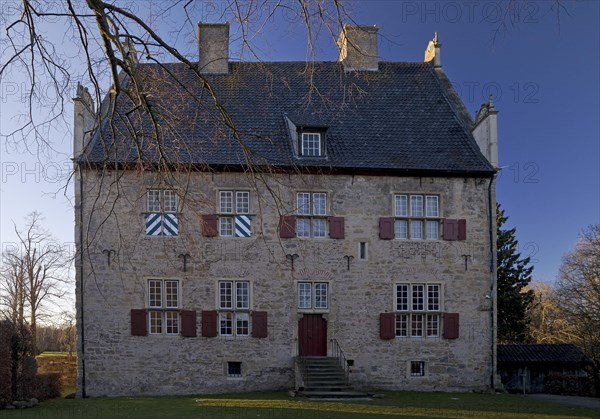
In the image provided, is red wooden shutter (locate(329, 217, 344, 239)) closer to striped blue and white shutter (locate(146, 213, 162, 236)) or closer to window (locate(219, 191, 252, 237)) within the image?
window (locate(219, 191, 252, 237))

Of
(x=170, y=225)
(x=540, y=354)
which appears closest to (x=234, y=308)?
(x=170, y=225)

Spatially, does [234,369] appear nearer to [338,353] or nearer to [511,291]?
[338,353]

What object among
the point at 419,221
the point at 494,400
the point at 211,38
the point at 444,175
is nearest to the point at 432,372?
the point at 494,400

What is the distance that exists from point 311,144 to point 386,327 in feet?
21.2

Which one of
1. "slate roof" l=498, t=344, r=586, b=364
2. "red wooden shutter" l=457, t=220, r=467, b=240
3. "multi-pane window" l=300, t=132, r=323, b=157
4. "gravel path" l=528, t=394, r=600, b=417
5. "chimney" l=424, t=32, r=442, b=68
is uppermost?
"chimney" l=424, t=32, r=442, b=68

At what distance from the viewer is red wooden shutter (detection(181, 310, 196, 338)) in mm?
19922

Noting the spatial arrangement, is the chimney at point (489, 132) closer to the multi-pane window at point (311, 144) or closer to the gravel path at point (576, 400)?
the multi-pane window at point (311, 144)

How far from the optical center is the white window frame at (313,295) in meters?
20.4

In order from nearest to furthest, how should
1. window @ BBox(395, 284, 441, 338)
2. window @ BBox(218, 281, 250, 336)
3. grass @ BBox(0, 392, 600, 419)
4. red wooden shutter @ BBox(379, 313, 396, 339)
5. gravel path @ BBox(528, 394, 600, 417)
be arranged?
grass @ BBox(0, 392, 600, 419)
gravel path @ BBox(528, 394, 600, 417)
window @ BBox(218, 281, 250, 336)
red wooden shutter @ BBox(379, 313, 396, 339)
window @ BBox(395, 284, 441, 338)

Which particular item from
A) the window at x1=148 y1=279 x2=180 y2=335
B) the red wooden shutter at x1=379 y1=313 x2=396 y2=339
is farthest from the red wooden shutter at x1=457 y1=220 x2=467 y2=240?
the window at x1=148 y1=279 x2=180 y2=335

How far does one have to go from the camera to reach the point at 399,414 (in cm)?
1429

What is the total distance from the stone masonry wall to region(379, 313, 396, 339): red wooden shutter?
0.19 metres

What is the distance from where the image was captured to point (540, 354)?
23.2 metres

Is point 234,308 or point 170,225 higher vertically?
point 170,225
